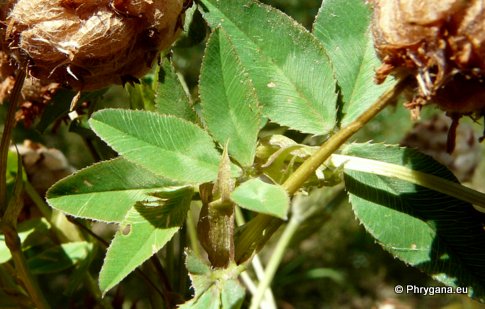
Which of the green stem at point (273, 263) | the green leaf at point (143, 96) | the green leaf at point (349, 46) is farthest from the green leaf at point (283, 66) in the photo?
the green stem at point (273, 263)

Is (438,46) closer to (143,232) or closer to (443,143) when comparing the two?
(143,232)

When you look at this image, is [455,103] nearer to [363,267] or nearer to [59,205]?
[59,205]

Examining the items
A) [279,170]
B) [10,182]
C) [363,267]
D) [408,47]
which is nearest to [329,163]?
[279,170]

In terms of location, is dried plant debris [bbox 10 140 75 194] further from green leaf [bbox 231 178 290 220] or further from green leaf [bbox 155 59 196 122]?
green leaf [bbox 231 178 290 220]

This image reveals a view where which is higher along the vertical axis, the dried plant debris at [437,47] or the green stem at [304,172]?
the dried plant debris at [437,47]

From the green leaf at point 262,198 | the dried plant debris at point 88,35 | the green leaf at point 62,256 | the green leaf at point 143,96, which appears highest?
the dried plant debris at point 88,35

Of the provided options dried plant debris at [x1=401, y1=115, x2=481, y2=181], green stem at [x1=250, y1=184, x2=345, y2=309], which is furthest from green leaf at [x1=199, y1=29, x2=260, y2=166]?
dried plant debris at [x1=401, y1=115, x2=481, y2=181]

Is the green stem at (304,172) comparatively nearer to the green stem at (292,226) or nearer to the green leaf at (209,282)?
the green leaf at (209,282)
